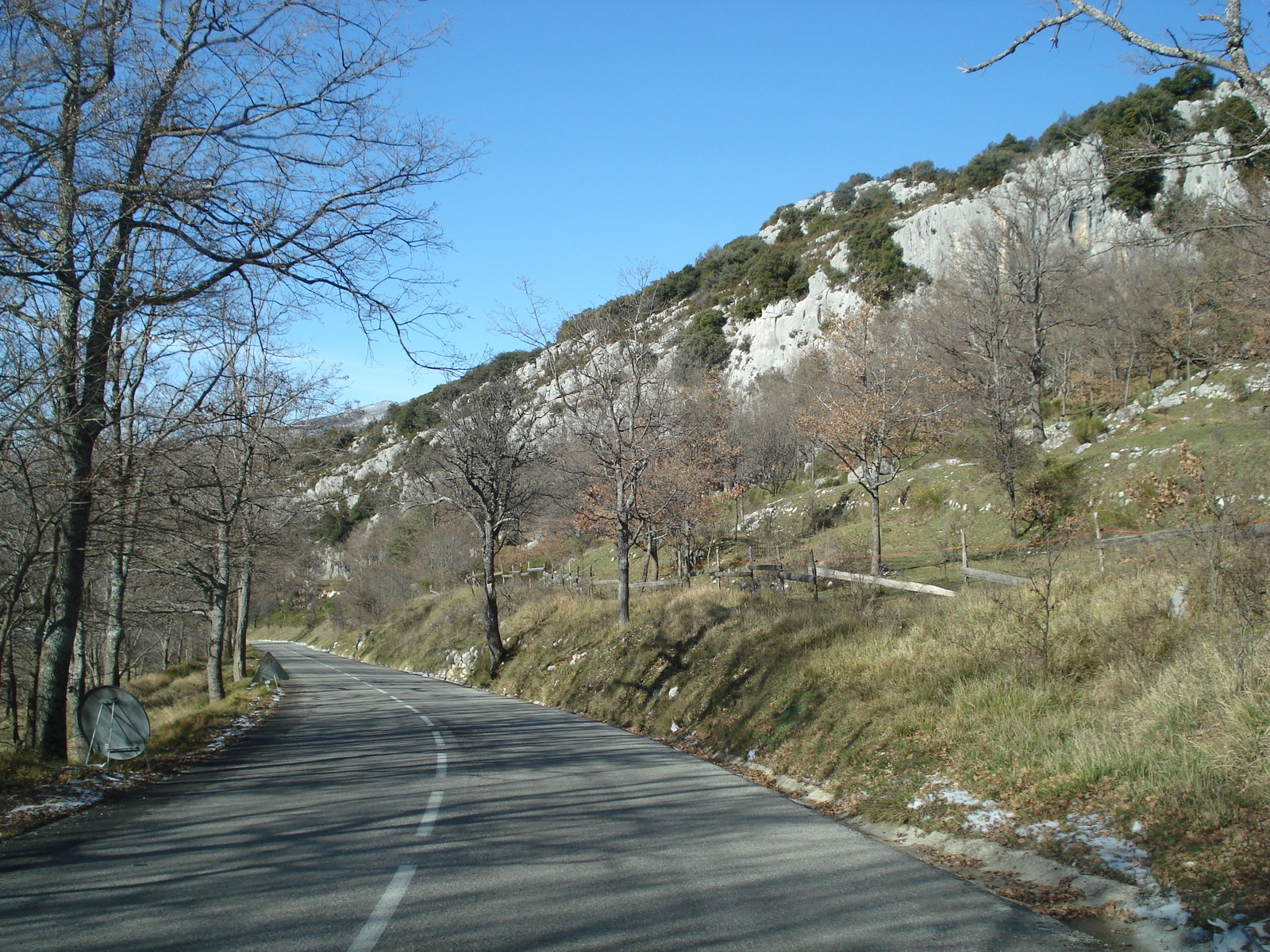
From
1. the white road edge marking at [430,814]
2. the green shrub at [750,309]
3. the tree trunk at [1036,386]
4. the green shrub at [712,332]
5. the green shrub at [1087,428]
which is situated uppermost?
the green shrub at [750,309]

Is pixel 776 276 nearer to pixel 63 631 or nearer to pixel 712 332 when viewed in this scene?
pixel 712 332

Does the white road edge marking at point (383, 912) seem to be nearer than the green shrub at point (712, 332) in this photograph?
Yes

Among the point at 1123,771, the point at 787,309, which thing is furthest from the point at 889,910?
the point at 787,309

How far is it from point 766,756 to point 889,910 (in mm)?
5946

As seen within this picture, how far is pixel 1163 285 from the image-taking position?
38531 mm

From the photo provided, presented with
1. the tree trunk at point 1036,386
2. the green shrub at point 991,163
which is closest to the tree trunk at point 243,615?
the tree trunk at point 1036,386

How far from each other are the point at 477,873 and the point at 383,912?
91 centimetres

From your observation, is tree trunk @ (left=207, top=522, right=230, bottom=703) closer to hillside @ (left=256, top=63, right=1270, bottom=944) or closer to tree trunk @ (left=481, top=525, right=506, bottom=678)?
hillside @ (left=256, top=63, right=1270, bottom=944)

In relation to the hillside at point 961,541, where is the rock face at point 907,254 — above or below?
above

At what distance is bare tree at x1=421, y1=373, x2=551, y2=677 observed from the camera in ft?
82.2

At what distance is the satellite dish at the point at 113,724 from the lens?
944cm

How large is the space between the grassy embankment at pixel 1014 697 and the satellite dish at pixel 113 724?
25.8 feet

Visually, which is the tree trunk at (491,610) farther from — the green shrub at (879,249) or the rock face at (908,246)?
the green shrub at (879,249)

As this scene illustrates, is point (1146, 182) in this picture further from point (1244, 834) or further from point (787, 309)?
point (1244, 834)
